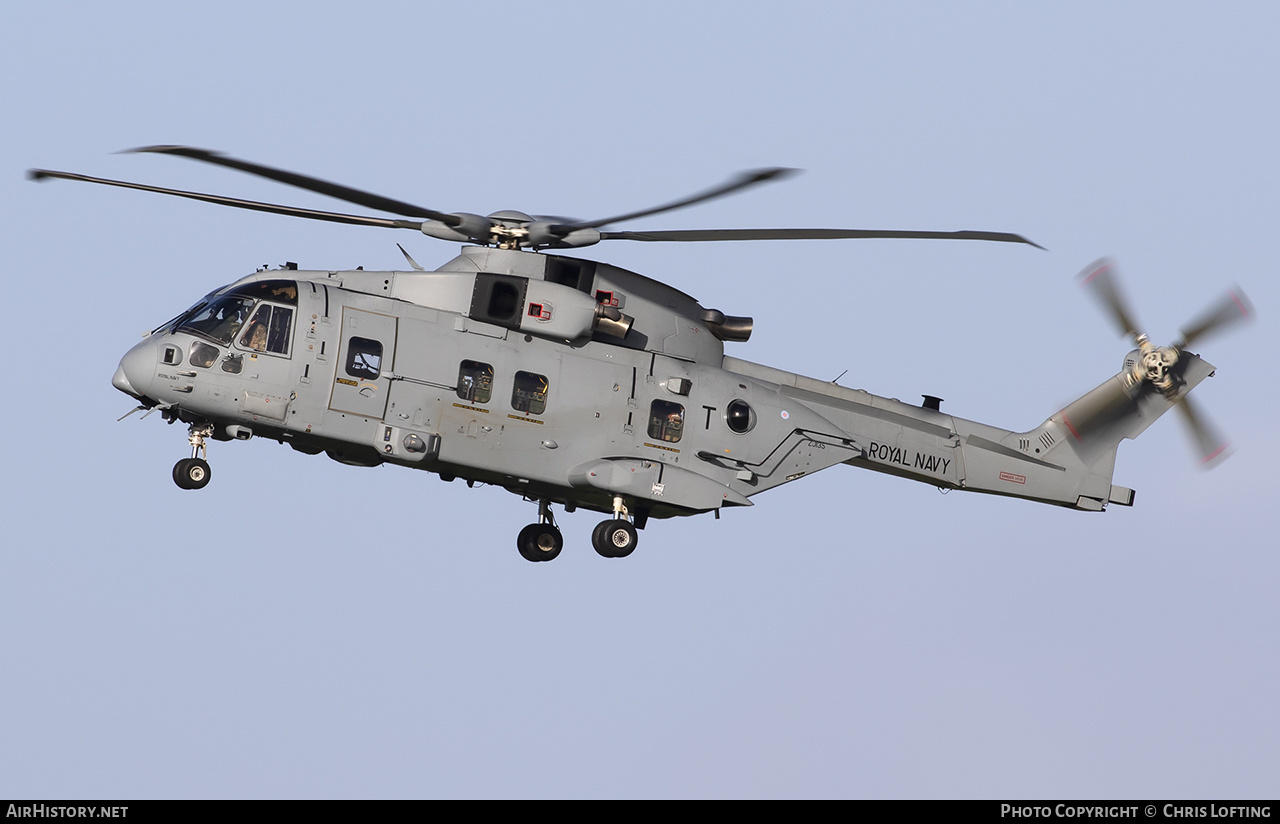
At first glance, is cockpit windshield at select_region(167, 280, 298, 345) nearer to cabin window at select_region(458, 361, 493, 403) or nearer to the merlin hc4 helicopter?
the merlin hc4 helicopter

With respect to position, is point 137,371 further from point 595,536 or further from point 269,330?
point 595,536

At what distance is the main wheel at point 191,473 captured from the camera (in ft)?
81.1

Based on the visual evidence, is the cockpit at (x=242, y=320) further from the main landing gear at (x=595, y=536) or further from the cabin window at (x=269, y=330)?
the main landing gear at (x=595, y=536)

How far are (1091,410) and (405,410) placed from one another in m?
13.0

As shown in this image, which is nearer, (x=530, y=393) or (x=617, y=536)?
(x=530, y=393)

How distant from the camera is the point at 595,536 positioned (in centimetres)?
2708

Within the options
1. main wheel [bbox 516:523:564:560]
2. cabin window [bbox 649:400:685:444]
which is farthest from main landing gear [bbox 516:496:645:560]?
cabin window [bbox 649:400:685:444]

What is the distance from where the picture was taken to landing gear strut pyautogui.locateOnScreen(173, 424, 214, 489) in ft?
81.2

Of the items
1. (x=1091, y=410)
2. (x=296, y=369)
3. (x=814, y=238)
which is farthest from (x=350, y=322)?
(x=1091, y=410)

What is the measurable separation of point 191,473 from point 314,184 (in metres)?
5.12

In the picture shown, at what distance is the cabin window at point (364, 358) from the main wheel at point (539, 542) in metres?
4.73

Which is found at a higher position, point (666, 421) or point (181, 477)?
point (666, 421)

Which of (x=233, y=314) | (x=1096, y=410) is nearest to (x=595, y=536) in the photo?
(x=233, y=314)

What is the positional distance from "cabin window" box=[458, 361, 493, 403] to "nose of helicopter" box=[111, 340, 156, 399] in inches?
182
